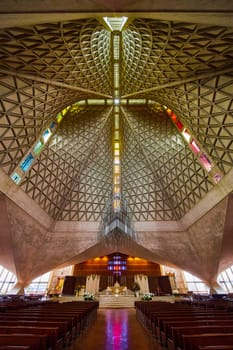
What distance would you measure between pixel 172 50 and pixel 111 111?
10.3 meters

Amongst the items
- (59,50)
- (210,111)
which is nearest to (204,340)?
(210,111)

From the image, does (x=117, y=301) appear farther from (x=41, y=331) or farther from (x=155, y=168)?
(x=41, y=331)

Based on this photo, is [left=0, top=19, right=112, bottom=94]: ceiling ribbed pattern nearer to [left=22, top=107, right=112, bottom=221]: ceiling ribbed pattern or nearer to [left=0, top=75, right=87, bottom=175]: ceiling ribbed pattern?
[left=0, top=75, right=87, bottom=175]: ceiling ribbed pattern

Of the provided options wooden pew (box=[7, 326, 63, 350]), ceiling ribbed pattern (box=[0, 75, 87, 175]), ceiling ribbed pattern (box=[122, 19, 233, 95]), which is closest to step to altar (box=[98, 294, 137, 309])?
ceiling ribbed pattern (box=[0, 75, 87, 175])

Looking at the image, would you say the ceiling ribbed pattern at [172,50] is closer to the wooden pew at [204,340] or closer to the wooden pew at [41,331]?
the wooden pew at [204,340]

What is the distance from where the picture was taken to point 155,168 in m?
18.5

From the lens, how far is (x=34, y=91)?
10367 mm

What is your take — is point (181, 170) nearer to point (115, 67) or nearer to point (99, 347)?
point (115, 67)

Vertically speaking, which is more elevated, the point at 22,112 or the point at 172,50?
the point at 172,50

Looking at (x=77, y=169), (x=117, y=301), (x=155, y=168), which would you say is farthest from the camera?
(x=155, y=168)

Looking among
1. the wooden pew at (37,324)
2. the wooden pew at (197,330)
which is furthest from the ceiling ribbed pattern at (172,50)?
the wooden pew at (37,324)

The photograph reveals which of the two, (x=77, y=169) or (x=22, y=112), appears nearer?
(x=22, y=112)

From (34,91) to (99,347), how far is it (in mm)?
12650

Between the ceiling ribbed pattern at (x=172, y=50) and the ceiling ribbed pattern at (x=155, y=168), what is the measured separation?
5632mm
